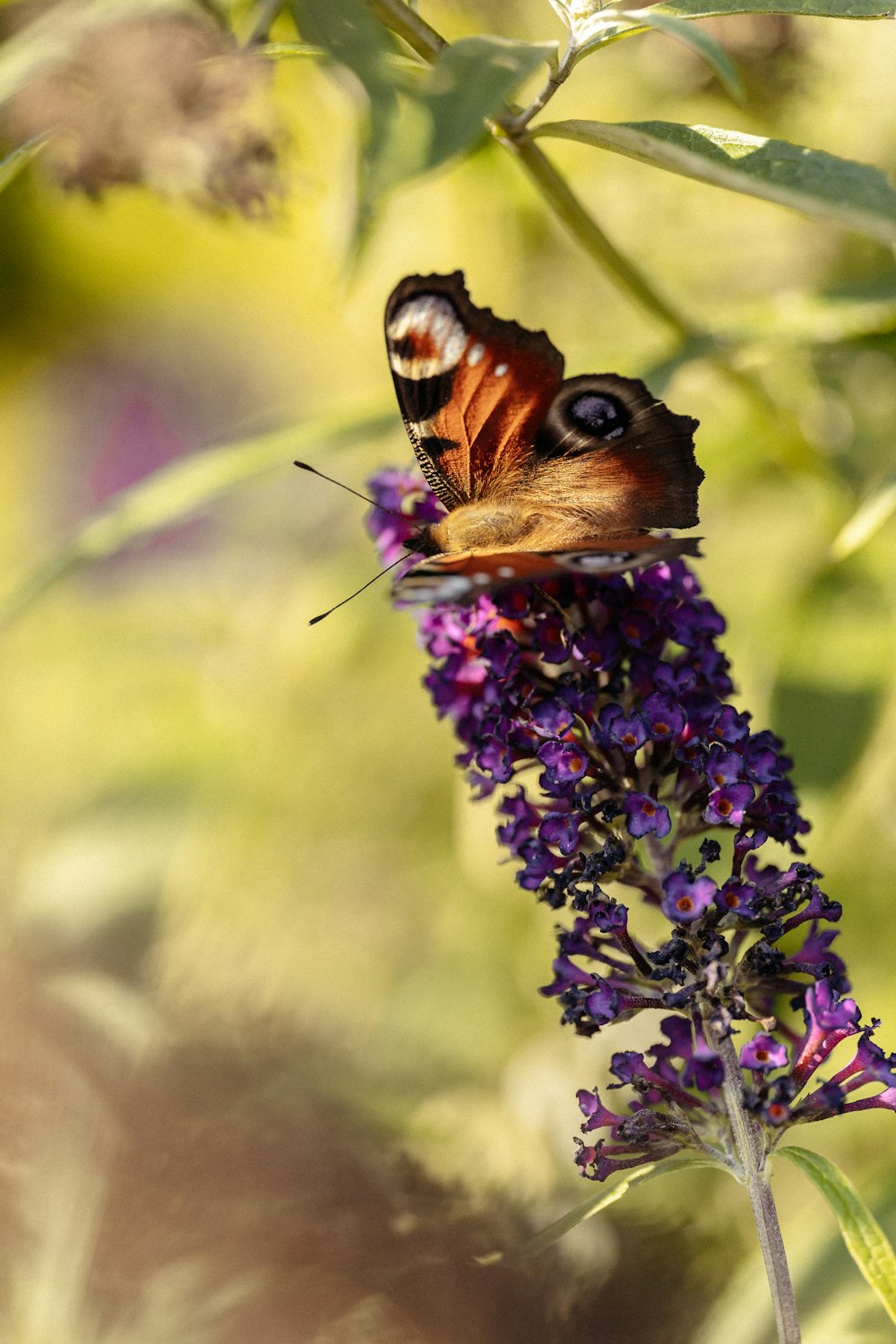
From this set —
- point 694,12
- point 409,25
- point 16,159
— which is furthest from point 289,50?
point 694,12

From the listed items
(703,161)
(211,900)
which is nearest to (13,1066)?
(211,900)

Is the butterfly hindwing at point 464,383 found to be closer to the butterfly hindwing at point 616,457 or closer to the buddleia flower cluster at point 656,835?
the butterfly hindwing at point 616,457

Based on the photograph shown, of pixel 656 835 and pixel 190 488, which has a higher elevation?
pixel 190 488

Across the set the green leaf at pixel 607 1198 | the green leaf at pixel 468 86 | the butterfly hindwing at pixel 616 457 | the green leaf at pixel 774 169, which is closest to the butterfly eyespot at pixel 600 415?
the butterfly hindwing at pixel 616 457

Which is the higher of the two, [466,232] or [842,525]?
[466,232]

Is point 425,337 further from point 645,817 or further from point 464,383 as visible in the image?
point 645,817

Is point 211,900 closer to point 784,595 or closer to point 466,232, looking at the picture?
point 784,595

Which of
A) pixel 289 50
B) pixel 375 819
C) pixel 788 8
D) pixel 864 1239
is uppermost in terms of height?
pixel 375 819
